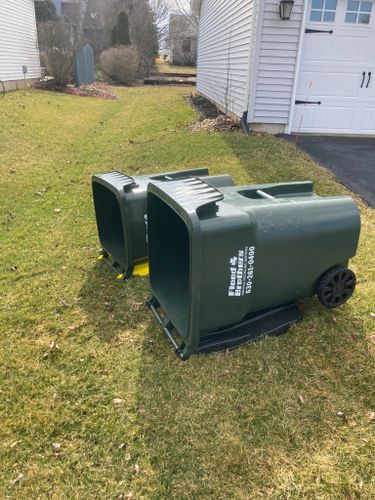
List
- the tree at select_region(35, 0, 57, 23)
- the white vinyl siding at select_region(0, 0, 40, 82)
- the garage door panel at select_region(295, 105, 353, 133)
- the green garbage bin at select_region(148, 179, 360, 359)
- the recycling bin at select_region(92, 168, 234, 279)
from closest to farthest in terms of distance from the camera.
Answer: the green garbage bin at select_region(148, 179, 360, 359)
the recycling bin at select_region(92, 168, 234, 279)
the garage door panel at select_region(295, 105, 353, 133)
the white vinyl siding at select_region(0, 0, 40, 82)
the tree at select_region(35, 0, 57, 23)

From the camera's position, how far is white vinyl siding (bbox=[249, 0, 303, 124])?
24.5 ft

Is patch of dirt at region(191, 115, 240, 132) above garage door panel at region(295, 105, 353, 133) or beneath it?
beneath

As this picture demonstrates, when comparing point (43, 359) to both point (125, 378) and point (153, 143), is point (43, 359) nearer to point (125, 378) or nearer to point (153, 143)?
point (125, 378)

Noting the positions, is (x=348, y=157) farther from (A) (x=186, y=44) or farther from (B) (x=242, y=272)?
(A) (x=186, y=44)

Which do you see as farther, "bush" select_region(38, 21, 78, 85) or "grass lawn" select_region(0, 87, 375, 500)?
"bush" select_region(38, 21, 78, 85)

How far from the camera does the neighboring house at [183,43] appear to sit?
149 feet

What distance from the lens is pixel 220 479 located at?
185cm

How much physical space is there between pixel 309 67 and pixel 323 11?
102 centimetres

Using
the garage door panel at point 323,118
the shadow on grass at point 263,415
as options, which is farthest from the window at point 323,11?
the shadow on grass at point 263,415

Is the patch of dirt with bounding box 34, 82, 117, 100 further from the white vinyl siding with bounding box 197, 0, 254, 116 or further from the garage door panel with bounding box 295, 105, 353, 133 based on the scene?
the garage door panel with bounding box 295, 105, 353, 133

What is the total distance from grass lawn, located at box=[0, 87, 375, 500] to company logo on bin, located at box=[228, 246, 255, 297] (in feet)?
1.62

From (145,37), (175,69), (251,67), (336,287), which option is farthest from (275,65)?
(175,69)

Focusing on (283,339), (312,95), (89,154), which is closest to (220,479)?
(283,339)

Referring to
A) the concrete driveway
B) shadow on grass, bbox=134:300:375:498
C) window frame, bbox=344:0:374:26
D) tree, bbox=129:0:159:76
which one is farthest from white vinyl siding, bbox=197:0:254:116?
tree, bbox=129:0:159:76
